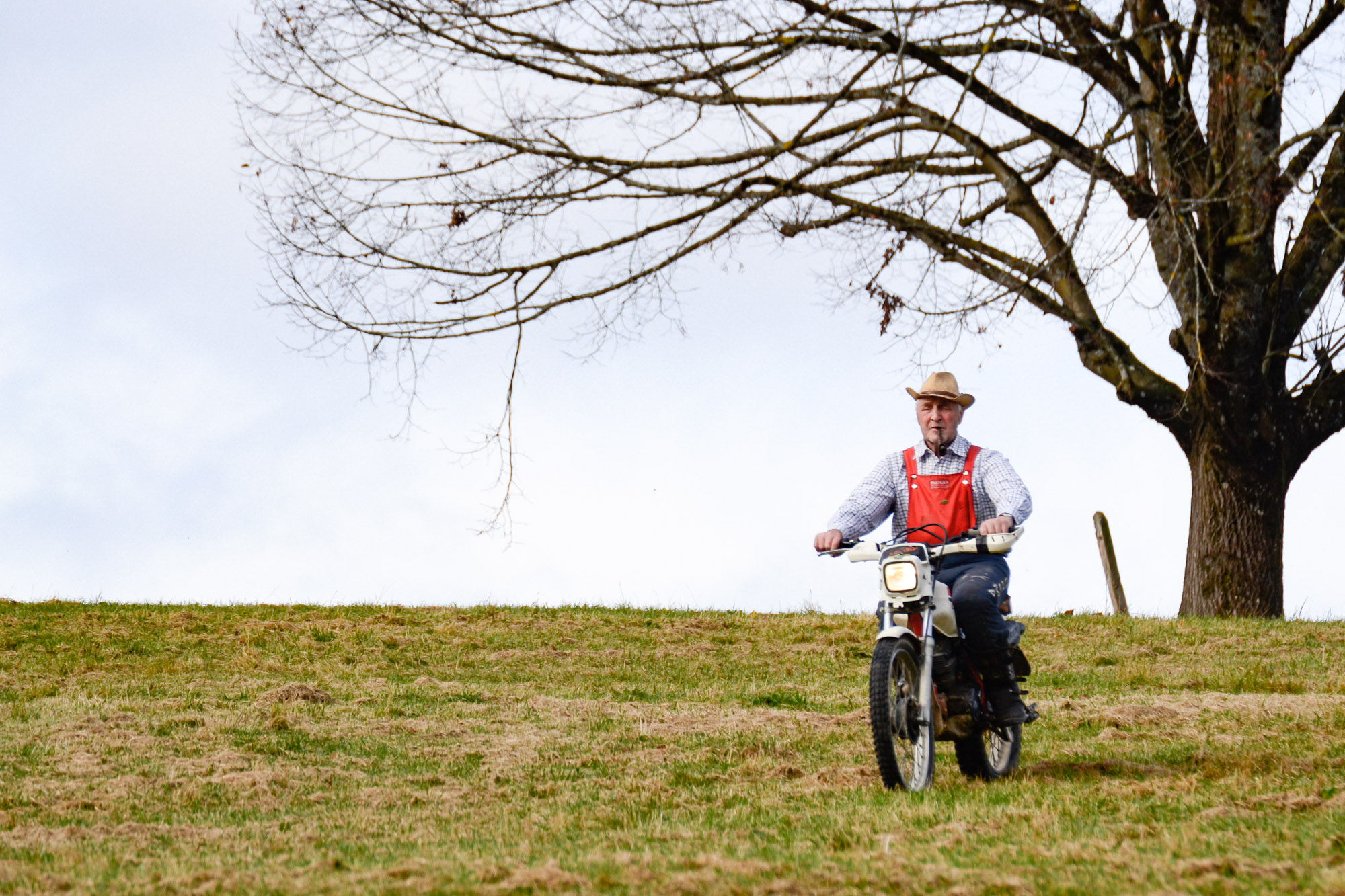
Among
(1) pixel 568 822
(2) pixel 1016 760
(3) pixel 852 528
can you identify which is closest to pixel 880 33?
(3) pixel 852 528

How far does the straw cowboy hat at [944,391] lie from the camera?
669cm

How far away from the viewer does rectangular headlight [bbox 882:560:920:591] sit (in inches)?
241

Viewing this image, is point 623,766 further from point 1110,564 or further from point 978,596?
point 1110,564

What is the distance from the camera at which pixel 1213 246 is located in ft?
48.3

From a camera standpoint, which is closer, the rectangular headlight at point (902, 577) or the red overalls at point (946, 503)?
the rectangular headlight at point (902, 577)

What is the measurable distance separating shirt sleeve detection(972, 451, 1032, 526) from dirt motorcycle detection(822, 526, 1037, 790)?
171mm

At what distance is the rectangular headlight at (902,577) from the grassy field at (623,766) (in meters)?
0.97

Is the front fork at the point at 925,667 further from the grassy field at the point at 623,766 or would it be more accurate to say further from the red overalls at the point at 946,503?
the red overalls at the point at 946,503

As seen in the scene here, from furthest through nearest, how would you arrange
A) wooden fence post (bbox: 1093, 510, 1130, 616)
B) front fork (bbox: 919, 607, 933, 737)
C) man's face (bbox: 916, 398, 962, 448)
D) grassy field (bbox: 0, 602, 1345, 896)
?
wooden fence post (bbox: 1093, 510, 1130, 616)
man's face (bbox: 916, 398, 962, 448)
front fork (bbox: 919, 607, 933, 737)
grassy field (bbox: 0, 602, 1345, 896)

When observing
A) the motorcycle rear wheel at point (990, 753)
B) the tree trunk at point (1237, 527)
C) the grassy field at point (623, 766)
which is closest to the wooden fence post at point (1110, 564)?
the tree trunk at point (1237, 527)

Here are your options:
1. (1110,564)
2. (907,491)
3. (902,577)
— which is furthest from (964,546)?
(1110,564)

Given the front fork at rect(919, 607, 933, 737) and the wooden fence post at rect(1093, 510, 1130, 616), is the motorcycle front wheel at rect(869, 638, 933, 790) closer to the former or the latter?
the front fork at rect(919, 607, 933, 737)

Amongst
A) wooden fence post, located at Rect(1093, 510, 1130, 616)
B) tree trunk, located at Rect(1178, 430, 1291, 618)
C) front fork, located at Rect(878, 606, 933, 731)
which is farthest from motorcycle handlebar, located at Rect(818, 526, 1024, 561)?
wooden fence post, located at Rect(1093, 510, 1130, 616)

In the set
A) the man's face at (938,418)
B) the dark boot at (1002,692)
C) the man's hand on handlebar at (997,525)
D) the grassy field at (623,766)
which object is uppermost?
the man's face at (938,418)
